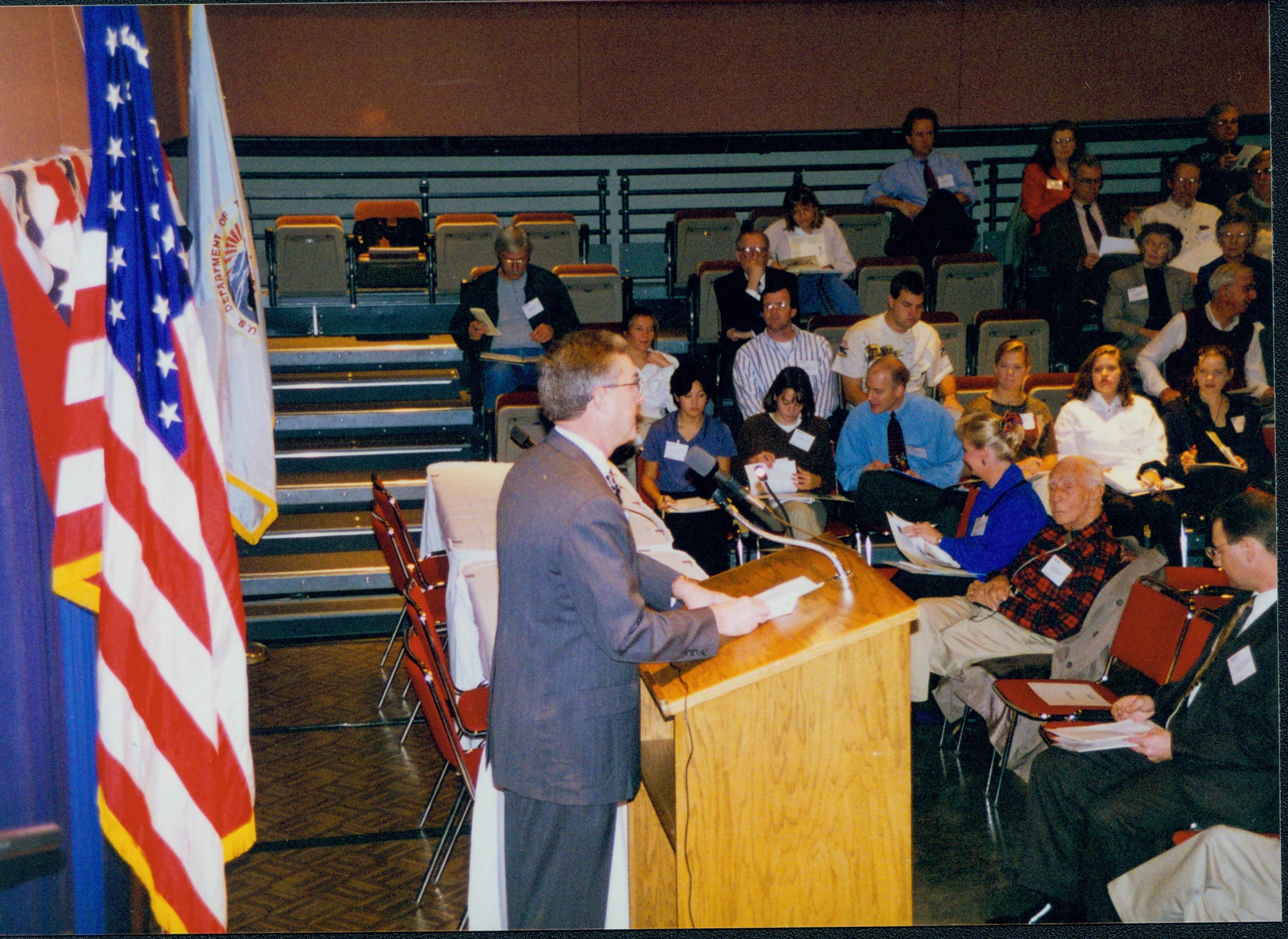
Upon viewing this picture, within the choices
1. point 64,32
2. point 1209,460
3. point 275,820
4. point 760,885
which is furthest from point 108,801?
point 1209,460

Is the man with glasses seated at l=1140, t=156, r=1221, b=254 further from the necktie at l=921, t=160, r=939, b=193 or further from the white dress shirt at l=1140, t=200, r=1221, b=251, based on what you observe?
the necktie at l=921, t=160, r=939, b=193

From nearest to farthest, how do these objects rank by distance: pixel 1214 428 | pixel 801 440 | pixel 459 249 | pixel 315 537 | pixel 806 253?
pixel 801 440, pixel 1214 428, pixel 315 537, pixel 806 253, pixel 459 249

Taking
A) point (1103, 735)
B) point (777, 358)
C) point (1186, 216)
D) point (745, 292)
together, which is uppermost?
point (1186, 216)

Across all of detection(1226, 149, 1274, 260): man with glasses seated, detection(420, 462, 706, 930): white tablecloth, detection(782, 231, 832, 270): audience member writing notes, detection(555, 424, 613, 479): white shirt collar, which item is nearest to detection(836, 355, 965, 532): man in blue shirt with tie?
detection(420, 462, 706, 930): white tablecloth

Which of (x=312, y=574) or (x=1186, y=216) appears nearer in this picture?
(x=312, y=574)

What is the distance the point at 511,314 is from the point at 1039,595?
4031 mm

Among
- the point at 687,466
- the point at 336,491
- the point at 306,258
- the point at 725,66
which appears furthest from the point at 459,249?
the point at 687,466

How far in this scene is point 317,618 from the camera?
6.54 metres

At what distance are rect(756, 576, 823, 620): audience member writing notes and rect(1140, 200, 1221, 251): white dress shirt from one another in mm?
6682

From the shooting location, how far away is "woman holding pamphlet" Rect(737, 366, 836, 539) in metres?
6.52

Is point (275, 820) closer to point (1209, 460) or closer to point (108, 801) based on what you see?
point (108, 801)

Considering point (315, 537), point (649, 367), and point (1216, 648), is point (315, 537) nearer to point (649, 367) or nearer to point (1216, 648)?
point (649, 367)

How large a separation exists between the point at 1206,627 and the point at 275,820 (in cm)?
339

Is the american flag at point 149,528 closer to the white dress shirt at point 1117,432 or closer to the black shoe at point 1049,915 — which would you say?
the black shoe at point 1049,915
